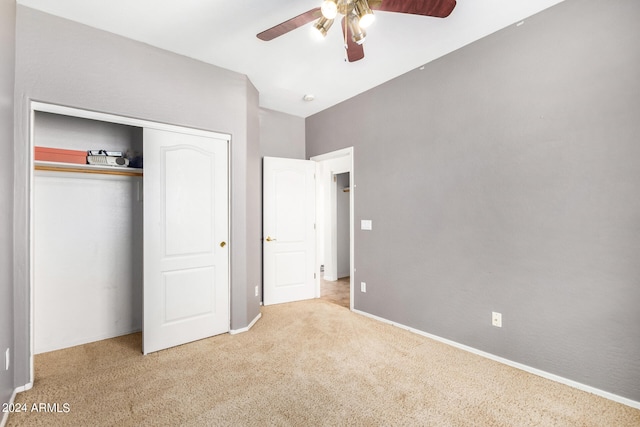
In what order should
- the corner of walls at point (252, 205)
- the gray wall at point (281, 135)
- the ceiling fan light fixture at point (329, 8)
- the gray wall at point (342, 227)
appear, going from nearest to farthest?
the ceiling fan light fixture at point (329, 8)
the corner of walls at point (252, 205)
the gray wall at point (281, 135)
the gray wall at point (342, 227)

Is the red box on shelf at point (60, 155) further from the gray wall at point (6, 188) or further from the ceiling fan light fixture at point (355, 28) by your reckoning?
the ceiling fan light fixture at point (355, 28)

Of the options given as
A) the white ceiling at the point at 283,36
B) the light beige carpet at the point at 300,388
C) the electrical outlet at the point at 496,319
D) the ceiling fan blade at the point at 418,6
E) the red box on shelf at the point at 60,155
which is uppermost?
the white ceiling at the point at 283,36

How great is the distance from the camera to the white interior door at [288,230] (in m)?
4.01

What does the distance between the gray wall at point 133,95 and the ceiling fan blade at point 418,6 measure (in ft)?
6.37

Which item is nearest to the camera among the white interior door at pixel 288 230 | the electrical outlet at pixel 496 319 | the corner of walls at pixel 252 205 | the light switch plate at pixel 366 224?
the electrical outlet at pixel 496 319

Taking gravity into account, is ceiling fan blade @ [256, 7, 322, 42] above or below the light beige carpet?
above

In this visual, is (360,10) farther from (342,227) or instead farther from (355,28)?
(342,227)

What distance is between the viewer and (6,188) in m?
1.88

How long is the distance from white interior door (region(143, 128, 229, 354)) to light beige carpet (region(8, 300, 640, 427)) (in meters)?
0.27

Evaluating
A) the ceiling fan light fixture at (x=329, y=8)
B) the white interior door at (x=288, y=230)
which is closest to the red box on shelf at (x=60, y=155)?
the white interior door at (x=288, y=230)

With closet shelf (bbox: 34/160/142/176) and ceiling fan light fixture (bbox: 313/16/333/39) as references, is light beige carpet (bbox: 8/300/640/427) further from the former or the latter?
ceiling fan light fixture (bbox: 313/16/333/39)

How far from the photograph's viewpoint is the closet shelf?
2494mm

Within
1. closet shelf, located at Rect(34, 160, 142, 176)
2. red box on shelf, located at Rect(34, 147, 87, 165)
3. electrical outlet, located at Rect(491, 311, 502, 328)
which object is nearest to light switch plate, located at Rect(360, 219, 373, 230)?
electrical outlet, located at Rect(491, 311, 502, 328)

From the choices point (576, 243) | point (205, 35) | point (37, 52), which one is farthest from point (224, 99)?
point (576, 243)
